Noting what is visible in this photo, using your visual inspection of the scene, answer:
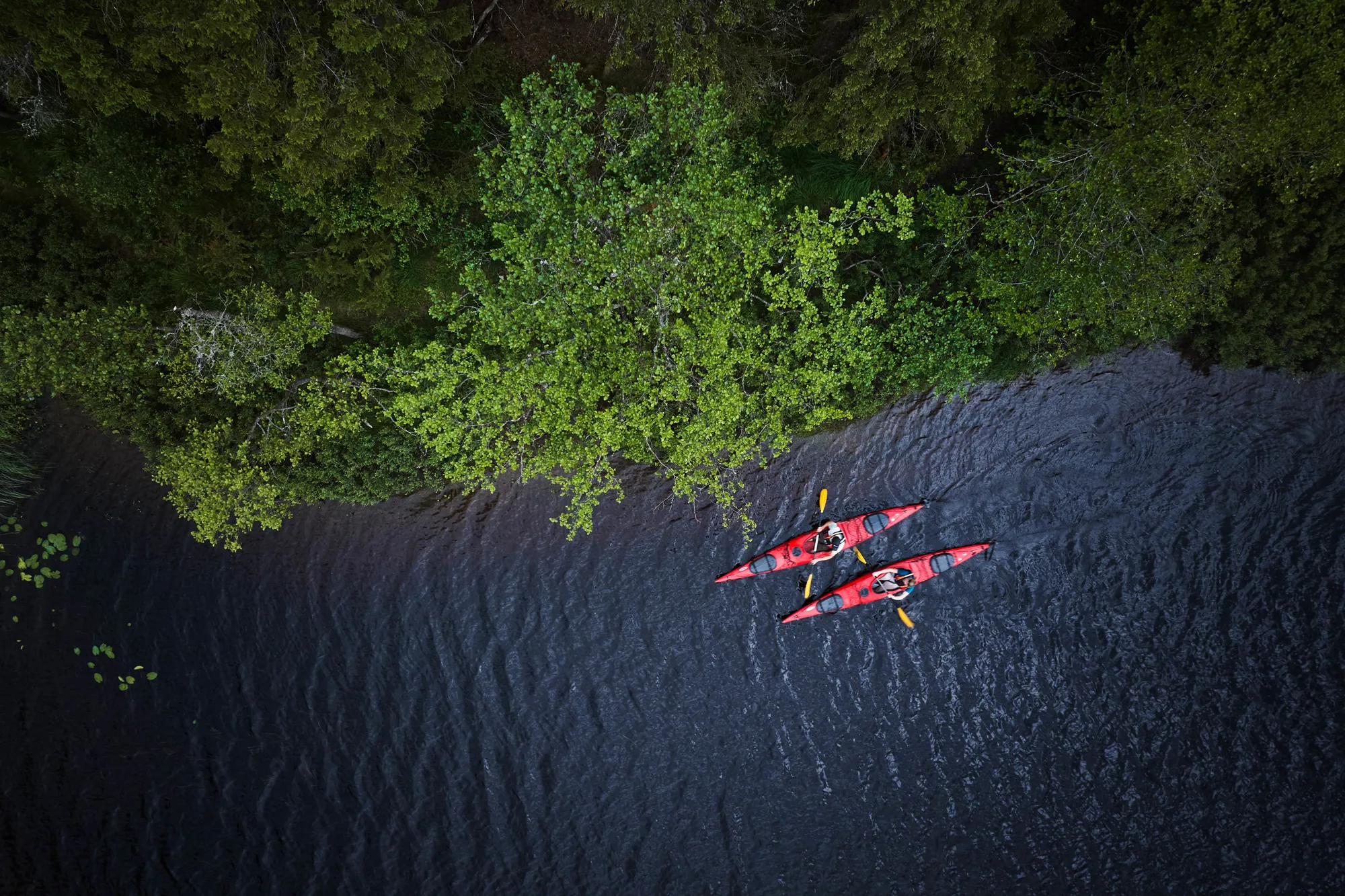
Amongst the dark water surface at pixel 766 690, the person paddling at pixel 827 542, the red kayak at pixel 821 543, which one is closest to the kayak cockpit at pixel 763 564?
the red kayak at pixel 821 543

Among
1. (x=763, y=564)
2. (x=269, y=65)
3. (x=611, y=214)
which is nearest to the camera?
(x=269, y=65)

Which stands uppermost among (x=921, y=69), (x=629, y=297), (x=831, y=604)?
(x=921, y=69)

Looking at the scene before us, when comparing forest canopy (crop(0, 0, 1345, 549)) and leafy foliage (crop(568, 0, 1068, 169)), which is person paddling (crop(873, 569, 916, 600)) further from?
leafy foliage (crop(568, 0, 1068, 169))

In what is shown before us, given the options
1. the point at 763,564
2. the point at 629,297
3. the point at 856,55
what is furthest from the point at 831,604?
the point at 856,55

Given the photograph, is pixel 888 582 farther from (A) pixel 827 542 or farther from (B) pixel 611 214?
(B) pixel 611 214

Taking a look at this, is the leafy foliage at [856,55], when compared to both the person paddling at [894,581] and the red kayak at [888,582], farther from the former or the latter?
the person paddling at [894,581]

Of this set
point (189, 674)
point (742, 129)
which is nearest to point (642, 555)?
point (742, 129)
